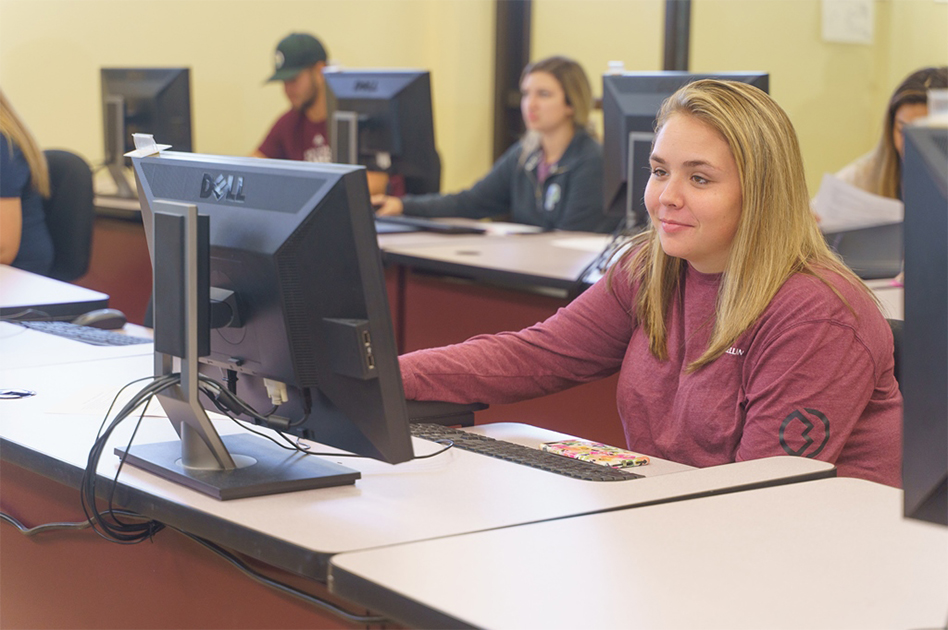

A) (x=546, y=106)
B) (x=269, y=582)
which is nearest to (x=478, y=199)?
Result: (x=546, y=106)

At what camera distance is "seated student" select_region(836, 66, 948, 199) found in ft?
9.31

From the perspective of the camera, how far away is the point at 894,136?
2949 mm

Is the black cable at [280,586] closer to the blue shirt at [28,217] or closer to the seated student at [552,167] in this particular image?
the blue shirt at [28,217]

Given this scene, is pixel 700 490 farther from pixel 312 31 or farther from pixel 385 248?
pixel 312 31

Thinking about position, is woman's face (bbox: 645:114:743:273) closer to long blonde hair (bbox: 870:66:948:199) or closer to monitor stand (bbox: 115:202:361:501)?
monitor stand (bbox: 115:202:361:501)

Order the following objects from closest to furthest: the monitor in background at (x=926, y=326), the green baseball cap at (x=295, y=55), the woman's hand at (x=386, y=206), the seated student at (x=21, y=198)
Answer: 1. the monitor in background at (x=926, y=326)
2. the seated student at (x=21, y=198)
3. the woman's hand at (x=386, y=206)
4. the green baseball cap at (x=295, y=55)

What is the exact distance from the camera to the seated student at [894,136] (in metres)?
2.84

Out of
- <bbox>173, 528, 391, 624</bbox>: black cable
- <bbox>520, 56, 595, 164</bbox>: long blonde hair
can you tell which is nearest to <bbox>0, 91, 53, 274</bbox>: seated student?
<bbox>520, 56, 595, 164</bbox>: long blonde hair

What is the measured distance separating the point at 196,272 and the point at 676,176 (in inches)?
27.4

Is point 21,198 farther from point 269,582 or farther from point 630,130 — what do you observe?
point 269,582

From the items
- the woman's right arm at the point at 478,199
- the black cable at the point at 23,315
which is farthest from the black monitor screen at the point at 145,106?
the black cable at the point at 23,315

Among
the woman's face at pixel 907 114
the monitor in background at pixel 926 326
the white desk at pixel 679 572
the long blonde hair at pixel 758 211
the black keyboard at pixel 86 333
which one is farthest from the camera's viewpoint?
the woman's face at pixel 907 114

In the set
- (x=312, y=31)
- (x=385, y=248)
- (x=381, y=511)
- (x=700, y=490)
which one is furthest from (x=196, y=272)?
(x=312, y=31)

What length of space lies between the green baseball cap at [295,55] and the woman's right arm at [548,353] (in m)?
2.96
